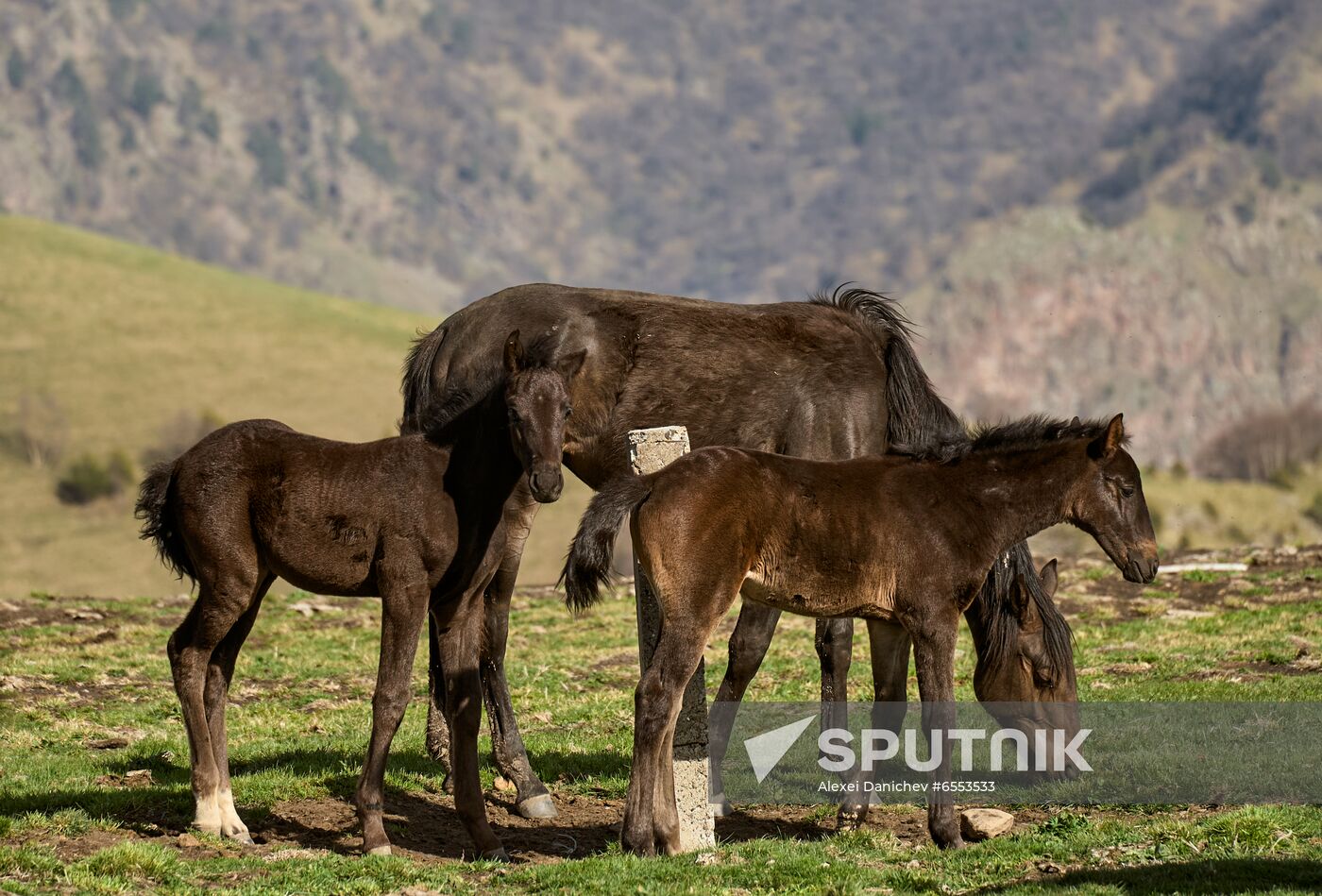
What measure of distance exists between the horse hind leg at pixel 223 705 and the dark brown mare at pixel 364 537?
0.04ft

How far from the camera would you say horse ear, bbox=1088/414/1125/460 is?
1088 cm

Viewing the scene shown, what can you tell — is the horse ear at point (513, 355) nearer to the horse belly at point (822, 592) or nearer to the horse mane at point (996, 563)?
the horse belly at point (822, 592)

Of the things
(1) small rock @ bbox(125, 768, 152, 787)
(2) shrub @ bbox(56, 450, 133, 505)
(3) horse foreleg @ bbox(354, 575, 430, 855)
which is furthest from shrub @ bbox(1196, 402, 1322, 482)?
(3) horse foreleg @ bbox(354, 575, 430, 855)

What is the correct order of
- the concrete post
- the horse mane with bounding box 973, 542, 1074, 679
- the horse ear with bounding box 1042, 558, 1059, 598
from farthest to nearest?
1. the horse ear with bounding box 1042, 558, 1059, 598
2. the horse mane with bounding box 973, 542, 1074, 679
3. the concrete post

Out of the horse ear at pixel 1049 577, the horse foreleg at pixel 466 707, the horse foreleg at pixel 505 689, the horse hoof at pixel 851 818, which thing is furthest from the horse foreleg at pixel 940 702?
the horse ear at pixel 1049 577

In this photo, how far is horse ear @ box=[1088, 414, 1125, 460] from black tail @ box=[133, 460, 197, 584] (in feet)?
20.1

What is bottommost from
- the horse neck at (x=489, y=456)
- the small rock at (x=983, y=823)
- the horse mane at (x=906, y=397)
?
the small rock at (x=983, y=823)

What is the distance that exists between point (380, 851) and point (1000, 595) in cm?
515

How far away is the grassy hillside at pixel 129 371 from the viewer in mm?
117625

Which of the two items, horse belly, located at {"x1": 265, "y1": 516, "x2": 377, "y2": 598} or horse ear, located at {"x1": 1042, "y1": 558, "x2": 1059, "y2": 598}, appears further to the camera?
horse ear, located at {"x1": 1042, "y1": 558, "x2": 1059, "y2": 598}

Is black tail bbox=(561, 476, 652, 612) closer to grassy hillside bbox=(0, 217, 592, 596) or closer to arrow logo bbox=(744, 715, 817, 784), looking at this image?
arrow logo bbox=(744, 715, 817, 784)

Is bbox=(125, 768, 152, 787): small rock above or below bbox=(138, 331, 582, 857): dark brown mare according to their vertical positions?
below

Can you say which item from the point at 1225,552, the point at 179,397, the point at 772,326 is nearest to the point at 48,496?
the point at 179,397

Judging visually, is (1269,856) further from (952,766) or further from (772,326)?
(772,326)
